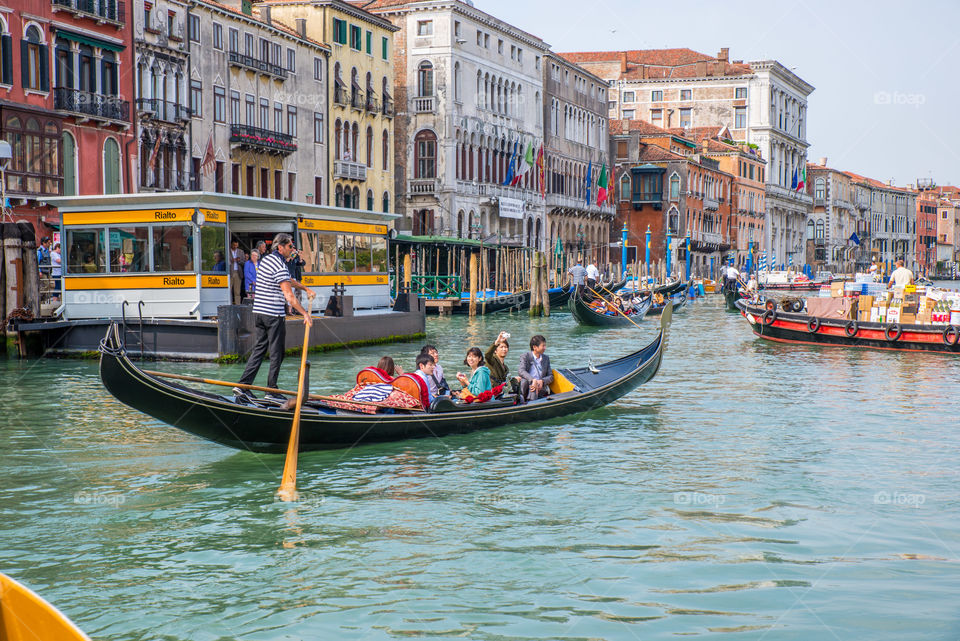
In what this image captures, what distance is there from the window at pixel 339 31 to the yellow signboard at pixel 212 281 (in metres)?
19.3

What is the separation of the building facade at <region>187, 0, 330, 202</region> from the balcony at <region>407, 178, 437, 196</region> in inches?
261

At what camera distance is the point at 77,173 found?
23.3 meters

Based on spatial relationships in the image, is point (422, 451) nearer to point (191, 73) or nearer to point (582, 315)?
point (582, 315)

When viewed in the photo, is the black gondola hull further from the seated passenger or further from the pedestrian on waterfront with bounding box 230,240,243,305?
the pedestrian on waterfront with bounding box 230,240,243,305

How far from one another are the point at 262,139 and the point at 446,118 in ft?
36.7

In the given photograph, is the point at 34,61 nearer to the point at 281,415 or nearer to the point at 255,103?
the point at 255,103

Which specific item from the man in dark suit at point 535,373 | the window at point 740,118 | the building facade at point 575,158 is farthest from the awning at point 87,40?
the window at point 740,118

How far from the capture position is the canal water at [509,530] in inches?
208

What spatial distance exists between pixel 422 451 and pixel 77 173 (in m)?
16.8

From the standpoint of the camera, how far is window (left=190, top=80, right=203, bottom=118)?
87.8 feet

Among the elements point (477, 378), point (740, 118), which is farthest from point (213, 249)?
point (740, 118)

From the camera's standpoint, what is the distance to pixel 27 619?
272 centimetres

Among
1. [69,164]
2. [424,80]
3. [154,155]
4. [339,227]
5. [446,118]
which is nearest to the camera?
[339,227]

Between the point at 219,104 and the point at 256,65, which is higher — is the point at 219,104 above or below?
below
